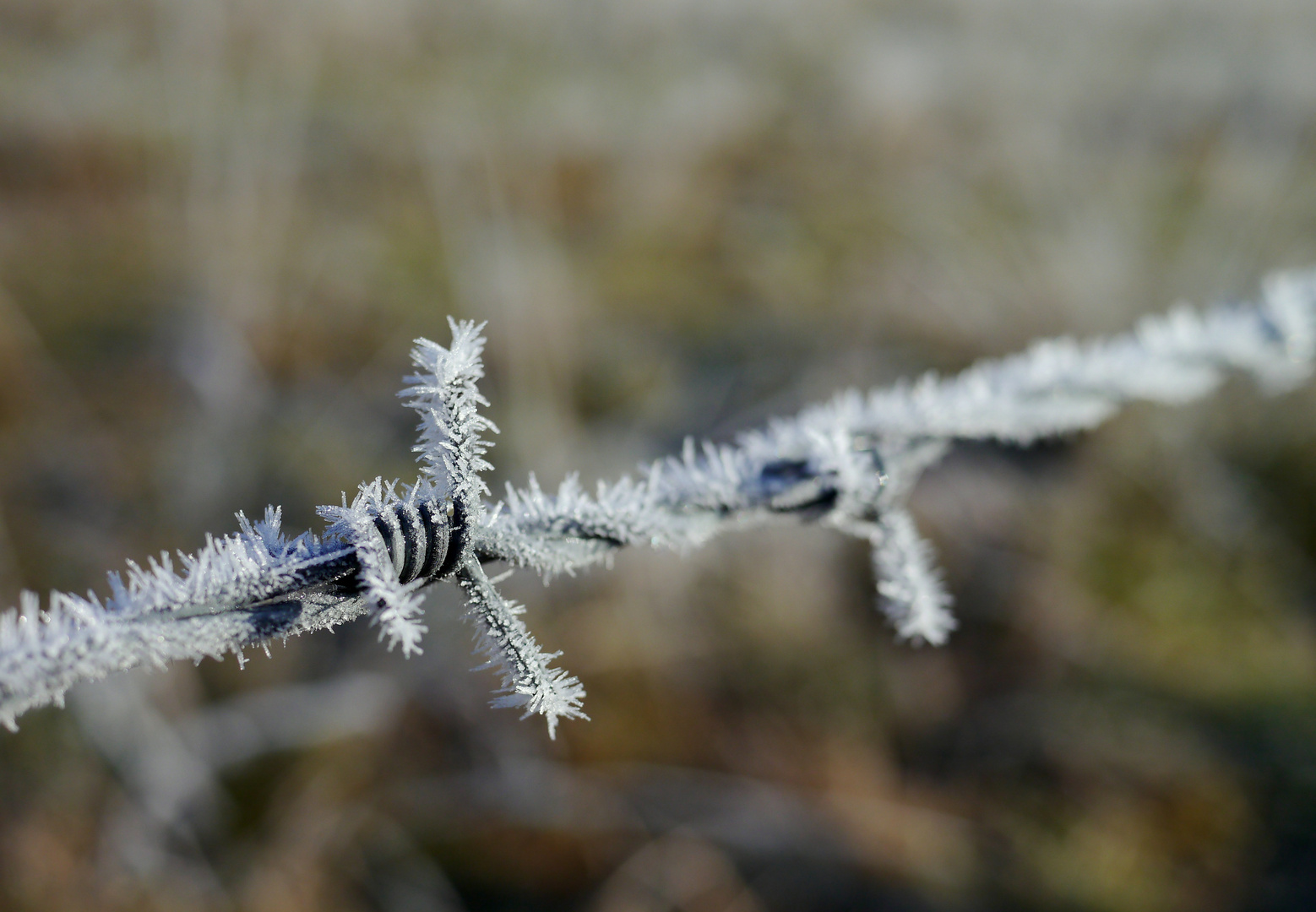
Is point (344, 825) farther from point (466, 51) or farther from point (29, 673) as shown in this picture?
point (466, 51)

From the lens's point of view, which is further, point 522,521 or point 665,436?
point 665,436

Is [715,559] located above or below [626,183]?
below

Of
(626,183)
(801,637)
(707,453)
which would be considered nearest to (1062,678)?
(801,637)

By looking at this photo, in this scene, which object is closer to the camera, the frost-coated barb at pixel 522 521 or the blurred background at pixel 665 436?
the frost-coated barb at pixel 522 521

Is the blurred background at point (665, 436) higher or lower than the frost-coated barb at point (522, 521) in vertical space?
higher
